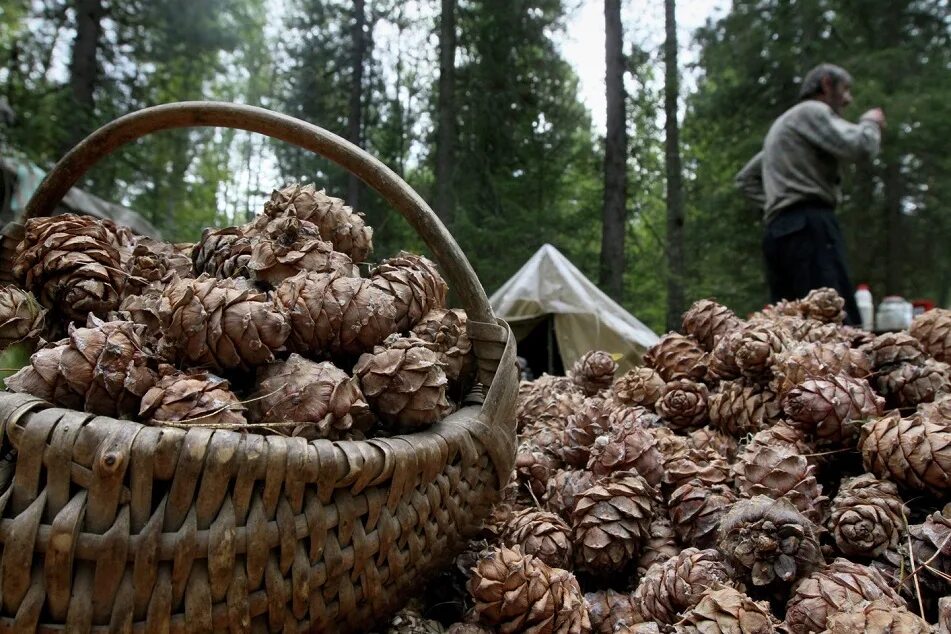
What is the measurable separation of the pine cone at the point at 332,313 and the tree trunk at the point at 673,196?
880 cm

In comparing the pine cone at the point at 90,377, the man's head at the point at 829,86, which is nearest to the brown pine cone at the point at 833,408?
the pine cone at the point at 90,377

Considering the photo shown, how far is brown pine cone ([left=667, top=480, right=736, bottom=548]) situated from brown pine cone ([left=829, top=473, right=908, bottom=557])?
0.19m

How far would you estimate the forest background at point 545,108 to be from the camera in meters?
8.52

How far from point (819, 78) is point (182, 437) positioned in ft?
17.1

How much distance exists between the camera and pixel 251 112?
1340 millimetres

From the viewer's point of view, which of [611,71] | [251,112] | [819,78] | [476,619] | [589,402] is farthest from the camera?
[611,71]

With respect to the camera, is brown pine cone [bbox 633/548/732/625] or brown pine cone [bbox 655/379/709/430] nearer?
brown pine cone [bbox 633/548/732/625]

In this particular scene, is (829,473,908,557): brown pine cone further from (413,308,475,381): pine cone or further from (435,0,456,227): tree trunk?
(435,0,456,227): tree trunk

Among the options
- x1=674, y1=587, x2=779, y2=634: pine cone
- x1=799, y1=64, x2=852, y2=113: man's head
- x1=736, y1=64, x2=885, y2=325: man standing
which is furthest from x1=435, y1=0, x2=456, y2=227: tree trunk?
x1=674, y1=587, x2=779, y2=634: pine cone

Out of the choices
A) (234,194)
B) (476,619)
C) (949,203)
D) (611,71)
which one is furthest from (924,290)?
(234,194)

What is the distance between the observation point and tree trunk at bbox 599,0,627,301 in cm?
896

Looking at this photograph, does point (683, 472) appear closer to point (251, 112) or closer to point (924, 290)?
point (251, 112)

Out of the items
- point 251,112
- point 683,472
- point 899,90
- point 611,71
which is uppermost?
point 611,71

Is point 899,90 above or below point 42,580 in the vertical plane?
above
